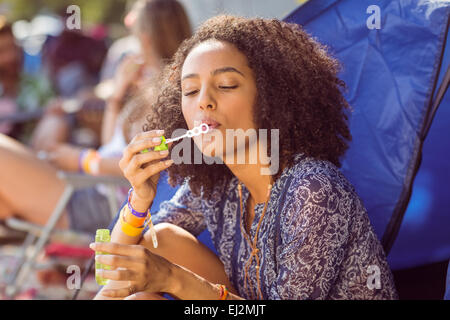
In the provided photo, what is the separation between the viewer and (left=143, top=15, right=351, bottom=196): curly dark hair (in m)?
1.61

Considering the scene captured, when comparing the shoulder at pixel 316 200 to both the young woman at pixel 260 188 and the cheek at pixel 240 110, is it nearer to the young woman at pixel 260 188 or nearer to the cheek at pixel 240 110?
the young woman at pixel 260 188

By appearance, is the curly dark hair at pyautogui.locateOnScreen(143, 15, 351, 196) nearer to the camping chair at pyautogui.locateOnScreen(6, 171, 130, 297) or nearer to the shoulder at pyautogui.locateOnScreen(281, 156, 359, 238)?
the shoulder at pyautogui.locateOnScreen(281, 156, 359, 238)

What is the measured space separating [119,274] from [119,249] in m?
0.06

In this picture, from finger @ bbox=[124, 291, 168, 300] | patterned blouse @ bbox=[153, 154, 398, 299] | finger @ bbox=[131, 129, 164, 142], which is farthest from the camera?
finger @ bbox=[124, 291, 168, 300]

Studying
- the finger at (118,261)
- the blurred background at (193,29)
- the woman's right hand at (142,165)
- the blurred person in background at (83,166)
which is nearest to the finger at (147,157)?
the woman's right hand at (142,165)

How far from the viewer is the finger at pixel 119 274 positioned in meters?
1.32

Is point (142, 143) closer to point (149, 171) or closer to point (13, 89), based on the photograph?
→ point (149, 171)

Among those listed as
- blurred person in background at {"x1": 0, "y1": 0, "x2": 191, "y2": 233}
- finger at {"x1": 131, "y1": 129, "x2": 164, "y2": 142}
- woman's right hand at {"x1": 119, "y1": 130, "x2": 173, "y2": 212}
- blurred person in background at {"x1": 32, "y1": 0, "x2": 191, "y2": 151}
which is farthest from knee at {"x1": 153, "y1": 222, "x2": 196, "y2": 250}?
blurred person in background at {"x1": 0, "y1": 0, "x2": 191, "y2": 233}

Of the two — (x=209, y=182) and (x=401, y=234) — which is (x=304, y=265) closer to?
(x=209, y=182)

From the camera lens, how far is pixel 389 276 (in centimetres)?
157

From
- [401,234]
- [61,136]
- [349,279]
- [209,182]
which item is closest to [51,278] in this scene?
[61,136]

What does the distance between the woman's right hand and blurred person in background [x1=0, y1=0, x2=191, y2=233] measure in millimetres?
1170

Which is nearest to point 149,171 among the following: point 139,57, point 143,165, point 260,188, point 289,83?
point 143,165

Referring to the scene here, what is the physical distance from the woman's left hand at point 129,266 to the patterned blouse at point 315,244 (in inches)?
12.7
